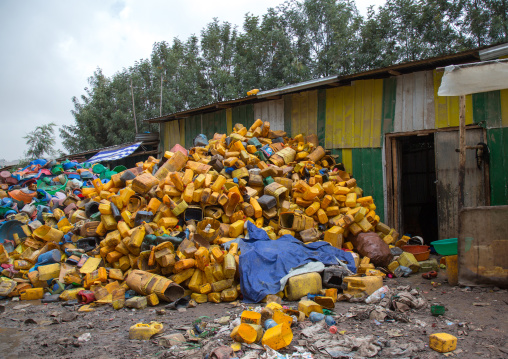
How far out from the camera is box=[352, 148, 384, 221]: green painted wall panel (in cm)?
721

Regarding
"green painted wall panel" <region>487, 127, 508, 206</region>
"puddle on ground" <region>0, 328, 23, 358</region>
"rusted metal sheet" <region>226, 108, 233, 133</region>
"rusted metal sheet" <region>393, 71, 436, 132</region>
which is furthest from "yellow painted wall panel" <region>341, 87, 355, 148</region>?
"puddle on ground" <region>0, 328, 23, 358</region>

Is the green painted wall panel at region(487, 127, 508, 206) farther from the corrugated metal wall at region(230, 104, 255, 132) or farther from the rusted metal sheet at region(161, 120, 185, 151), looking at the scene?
the rusted metal sheet at region(161, 120, 185, 151)

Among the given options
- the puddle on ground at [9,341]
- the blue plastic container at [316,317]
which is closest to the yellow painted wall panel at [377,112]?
the blue plastic container at [316,317]

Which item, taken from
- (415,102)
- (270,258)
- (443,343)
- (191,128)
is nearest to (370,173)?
(415,102)

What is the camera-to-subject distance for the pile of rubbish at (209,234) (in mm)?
4801

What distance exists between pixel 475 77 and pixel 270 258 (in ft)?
11.2

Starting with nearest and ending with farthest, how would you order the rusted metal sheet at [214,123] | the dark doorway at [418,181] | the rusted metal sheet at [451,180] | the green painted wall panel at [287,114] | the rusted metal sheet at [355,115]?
1. the rusted metal sheet at [451,180]
2. the rusted metal sheet at [355,115]
3. the green painted wall panel at [287,114]
4. the dark doorway at [418,181]
5. the rusted metal sheet at [214,123]

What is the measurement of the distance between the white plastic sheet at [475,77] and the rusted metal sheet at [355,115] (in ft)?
7.92

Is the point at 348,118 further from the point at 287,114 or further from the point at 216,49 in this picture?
the point at 216,49

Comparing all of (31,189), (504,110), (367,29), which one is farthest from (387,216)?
(367,29)

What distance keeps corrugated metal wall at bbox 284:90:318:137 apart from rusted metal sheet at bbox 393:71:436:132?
189 centimetres

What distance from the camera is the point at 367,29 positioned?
15336mm

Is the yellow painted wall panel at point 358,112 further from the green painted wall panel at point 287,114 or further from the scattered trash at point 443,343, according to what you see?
the scattered trash at point 443,343

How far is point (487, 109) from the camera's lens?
5.95 m
